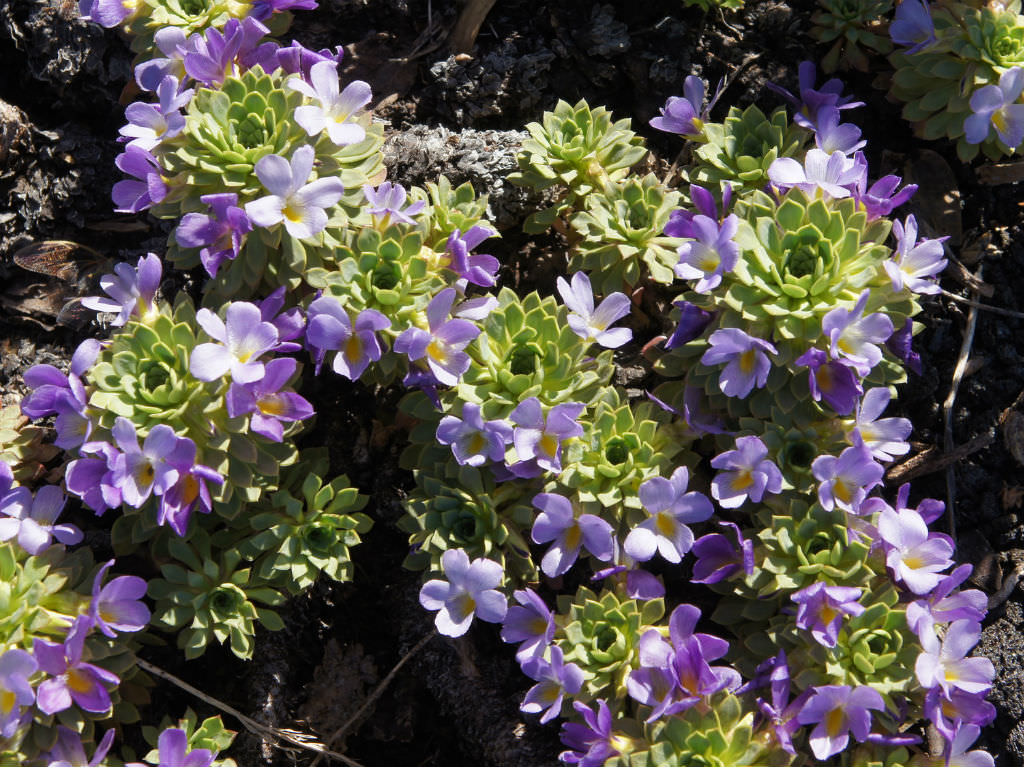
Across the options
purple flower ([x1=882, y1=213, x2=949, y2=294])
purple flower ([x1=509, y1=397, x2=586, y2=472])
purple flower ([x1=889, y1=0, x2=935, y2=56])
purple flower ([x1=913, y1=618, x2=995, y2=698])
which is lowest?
purple flower ([x1=913, y1=618, x2=995, y2=698])

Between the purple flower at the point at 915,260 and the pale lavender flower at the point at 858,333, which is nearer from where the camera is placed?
the pale lavender flower at the point at 858,333

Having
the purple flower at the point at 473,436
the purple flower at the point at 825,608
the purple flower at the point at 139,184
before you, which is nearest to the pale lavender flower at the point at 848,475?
the purple flower at the point at 825,608

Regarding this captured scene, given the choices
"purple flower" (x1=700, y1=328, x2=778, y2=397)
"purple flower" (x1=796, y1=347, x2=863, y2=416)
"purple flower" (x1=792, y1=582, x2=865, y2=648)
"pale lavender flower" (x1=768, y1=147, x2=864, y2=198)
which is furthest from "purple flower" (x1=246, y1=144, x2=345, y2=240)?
"purple flower" (x1=792, y1=582, x2=865, y2=648)

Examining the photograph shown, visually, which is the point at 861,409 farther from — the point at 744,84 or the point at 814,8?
the point at 814,8

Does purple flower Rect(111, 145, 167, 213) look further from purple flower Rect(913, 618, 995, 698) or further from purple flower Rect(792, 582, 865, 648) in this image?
purple flower Rect(913, 618, 995, 698)

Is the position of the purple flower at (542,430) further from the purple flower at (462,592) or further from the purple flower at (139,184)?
the purple flower at (139,184)

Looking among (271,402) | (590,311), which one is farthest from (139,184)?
(590,311)

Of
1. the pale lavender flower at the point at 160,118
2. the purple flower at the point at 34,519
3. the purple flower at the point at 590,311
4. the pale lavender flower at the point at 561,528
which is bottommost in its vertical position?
the purple flower at the point at 34,519

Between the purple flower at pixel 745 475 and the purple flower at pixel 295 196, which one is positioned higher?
the purple flower at pixel 295 196
